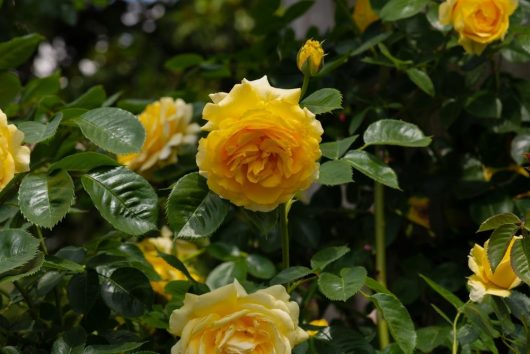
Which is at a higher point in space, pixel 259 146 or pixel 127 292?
pixel 259 146

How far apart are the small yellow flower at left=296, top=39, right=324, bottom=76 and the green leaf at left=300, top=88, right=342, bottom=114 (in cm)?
3

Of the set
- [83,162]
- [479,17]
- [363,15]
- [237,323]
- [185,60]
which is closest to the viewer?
[237,323]

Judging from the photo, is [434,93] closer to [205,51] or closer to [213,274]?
[213,274]

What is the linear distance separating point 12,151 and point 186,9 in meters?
2.91

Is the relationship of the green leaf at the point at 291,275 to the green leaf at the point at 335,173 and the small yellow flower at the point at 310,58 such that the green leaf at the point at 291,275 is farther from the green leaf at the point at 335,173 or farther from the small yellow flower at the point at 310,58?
the small yellow flower at the point at 310,58

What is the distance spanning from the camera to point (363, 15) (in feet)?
4.22

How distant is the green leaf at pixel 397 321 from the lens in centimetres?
85

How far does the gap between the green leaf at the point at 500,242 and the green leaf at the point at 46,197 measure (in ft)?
1.30

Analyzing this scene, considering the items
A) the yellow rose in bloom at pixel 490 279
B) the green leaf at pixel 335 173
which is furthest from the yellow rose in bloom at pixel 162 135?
the yellow rose in bloom at pixel 490 279

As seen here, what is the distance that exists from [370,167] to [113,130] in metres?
0.27

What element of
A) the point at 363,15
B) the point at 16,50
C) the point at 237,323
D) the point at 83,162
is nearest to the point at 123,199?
the point at 83,162

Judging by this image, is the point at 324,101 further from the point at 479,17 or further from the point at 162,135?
the point at 162,135

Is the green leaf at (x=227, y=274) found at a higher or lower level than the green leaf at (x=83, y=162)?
lower

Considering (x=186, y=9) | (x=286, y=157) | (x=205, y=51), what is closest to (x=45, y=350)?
(x=286, y=157)
